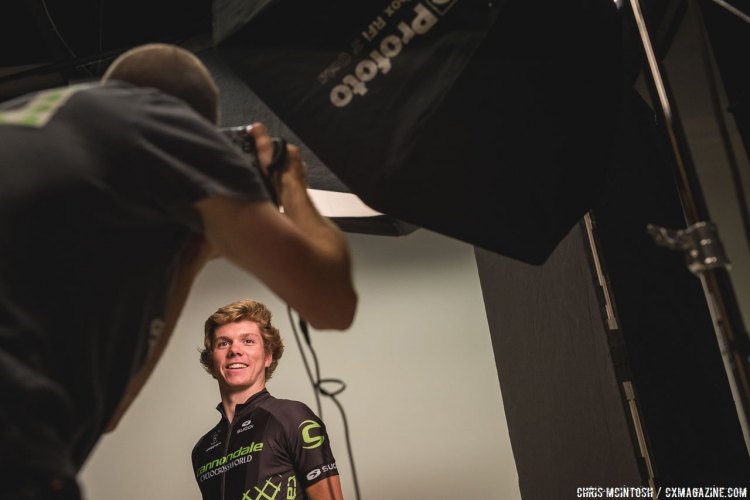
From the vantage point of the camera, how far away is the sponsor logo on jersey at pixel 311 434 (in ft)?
8.45

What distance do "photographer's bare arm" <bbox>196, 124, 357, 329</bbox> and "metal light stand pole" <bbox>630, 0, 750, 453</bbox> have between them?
504mm

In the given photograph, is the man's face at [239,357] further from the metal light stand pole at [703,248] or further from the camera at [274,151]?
the metal light stand pole at [703,248]

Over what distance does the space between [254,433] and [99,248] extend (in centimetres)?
201

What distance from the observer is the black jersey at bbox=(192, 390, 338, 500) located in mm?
2479

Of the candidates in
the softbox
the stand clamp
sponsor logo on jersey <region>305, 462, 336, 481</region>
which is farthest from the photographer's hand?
sponsor logo on jersey <region>305, 462, 336, 481</region>

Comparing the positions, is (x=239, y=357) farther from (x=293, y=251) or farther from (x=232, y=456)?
(x=293, y=251)

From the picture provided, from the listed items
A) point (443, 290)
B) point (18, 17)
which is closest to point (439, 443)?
point (443, 290)

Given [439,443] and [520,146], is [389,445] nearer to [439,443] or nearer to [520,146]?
[439,443]

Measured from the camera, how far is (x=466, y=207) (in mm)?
1320

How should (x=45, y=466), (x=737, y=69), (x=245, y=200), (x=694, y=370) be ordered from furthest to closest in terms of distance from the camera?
(x=737, y=69), (x=694, y=370), (x=245, y=200), (x=45, y=466)

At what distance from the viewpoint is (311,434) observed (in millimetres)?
2605

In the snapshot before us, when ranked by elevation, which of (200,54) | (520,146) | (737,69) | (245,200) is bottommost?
(245,200)

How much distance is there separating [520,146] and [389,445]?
2436 millimetres

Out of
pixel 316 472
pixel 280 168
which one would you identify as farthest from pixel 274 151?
pixel 316 472
